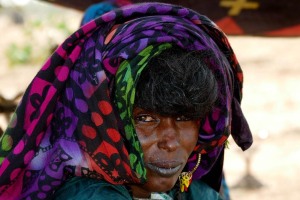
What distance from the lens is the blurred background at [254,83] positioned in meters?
7.67

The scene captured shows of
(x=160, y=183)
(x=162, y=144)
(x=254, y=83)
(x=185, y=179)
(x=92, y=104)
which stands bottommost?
(x=254, y=83)

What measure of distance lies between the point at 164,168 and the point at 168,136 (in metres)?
0.11

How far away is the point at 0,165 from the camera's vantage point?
2.11 meters

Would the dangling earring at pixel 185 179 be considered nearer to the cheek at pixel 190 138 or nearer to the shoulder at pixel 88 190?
the cheek at pixel 190 138

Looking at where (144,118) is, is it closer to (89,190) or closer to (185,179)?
(89,190)

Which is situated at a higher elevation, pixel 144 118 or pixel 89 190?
pixel 144 118

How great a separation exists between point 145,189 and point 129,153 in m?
0.21

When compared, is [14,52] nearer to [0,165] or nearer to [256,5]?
[256,5]

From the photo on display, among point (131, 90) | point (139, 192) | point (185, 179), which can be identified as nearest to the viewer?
point (131, 90)

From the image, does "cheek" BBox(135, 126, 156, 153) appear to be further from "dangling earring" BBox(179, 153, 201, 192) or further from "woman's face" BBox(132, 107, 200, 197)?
"dangling earring" BBox(179, 153, 201, 192)

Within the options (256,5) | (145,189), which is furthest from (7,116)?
(145,189)

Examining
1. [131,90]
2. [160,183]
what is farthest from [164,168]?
[131,90]

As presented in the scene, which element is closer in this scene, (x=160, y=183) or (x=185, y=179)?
(x=160, y=183)

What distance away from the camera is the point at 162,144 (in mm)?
2070
